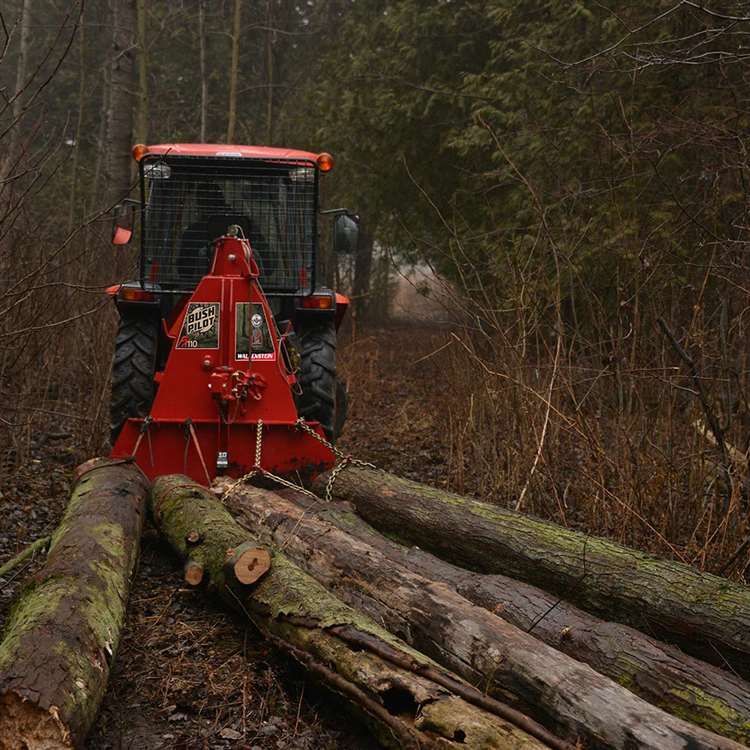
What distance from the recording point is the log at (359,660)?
2902 millimetres

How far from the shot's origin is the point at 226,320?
605 centimetres

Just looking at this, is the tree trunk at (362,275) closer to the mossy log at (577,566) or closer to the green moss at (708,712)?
the mossy log at (577,566)

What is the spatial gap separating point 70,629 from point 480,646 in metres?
1.56

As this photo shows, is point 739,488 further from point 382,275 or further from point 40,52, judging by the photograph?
point 40,52

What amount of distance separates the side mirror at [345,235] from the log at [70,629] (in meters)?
2.90

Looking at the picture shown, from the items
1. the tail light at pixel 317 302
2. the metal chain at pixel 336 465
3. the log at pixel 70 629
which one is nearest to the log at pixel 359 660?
the log at pixel 70 629

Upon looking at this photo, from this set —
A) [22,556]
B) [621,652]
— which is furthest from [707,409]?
[22,556]

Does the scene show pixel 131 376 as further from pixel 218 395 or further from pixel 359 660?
pixel 359 660

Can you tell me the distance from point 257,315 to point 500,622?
3.13 meters

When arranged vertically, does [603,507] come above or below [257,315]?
below

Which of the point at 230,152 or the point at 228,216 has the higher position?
the point at 230,152

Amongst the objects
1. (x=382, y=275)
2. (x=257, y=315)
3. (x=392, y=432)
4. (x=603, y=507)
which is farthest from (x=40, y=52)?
(x=603, y=507)

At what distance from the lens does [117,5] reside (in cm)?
1355

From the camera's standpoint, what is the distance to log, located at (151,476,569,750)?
2.90 m
